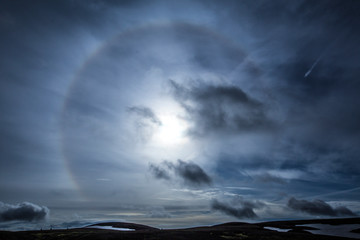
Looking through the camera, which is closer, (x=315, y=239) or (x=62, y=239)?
(x=62, y=239)

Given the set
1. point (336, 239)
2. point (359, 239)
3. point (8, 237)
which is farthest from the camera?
point (359, 239)

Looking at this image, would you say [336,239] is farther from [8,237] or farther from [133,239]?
[8,237]

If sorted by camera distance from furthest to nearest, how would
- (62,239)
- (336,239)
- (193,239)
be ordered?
(336,239) → (193,239) → (62,239)

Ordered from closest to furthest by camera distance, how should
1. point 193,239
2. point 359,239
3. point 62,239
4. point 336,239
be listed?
point 62,239 < point 193,239 < point 336,239 < point 359,239

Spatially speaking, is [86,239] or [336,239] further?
[336,239]

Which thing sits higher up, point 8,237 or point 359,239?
point 8,237

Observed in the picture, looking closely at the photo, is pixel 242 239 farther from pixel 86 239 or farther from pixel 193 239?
pixel 86 239

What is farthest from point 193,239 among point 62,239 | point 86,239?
point 62,239

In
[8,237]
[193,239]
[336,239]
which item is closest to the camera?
[8,237]

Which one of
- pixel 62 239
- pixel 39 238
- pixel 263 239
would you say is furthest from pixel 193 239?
pixel 39 238
